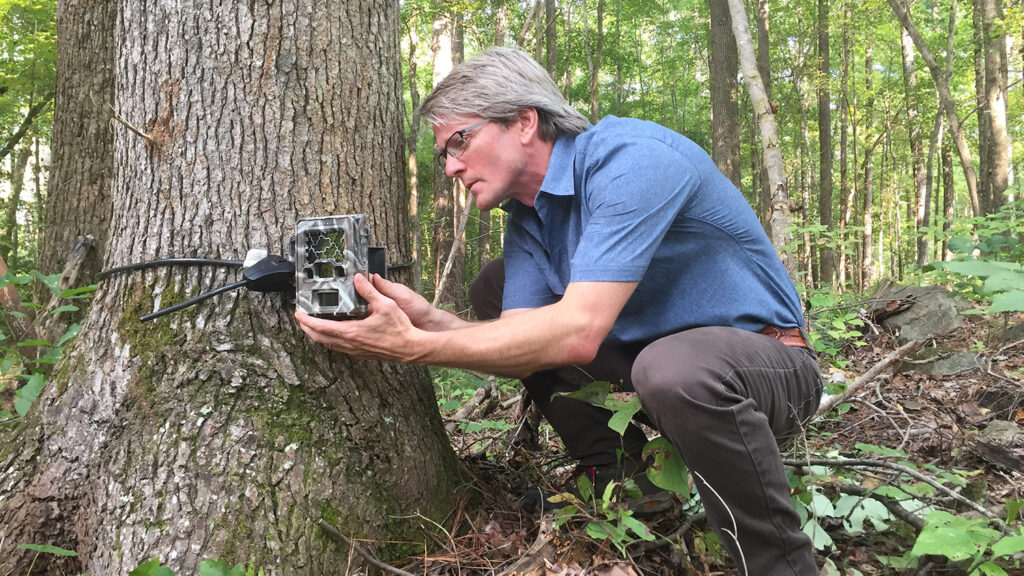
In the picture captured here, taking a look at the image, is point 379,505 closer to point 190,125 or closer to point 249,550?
point 249,550

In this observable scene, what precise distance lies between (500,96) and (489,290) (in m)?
0.88

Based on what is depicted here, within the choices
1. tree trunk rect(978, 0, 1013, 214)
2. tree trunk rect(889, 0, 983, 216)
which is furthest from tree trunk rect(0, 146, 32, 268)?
tree trunk rect(978, 0, 1013, 214)

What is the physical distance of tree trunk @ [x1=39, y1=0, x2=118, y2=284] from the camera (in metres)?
4.15

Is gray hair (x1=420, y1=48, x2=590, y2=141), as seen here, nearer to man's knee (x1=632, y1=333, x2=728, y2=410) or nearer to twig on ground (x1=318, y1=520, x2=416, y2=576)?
man's knee (x1=632, y1=333, x2=728, y2=410)

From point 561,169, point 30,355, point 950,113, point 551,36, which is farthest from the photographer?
point 551,36

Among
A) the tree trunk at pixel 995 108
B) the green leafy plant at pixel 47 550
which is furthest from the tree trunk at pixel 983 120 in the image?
the green leafy plant at pixel 47 550

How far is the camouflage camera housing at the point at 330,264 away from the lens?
1.65 metres

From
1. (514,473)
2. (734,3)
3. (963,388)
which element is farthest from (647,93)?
(514,473)

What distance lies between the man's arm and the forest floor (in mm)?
514

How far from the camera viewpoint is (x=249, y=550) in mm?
1685

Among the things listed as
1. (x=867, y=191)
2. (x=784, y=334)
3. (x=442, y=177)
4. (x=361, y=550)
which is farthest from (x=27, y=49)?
(x=867, y=191)

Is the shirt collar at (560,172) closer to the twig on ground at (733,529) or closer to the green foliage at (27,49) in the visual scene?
the twig on ground at (733,529)

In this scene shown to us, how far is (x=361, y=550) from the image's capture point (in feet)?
5.92

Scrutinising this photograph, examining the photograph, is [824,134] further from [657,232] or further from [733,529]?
[733,529]
